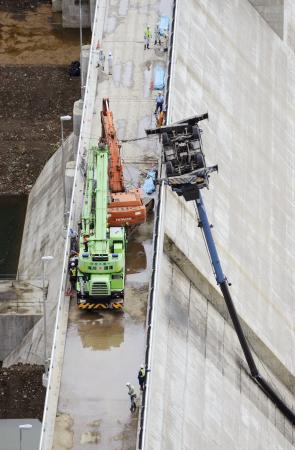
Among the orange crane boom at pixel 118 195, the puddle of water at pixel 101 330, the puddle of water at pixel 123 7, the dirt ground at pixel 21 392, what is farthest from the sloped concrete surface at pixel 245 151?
the dirt ground at pixel 21 392

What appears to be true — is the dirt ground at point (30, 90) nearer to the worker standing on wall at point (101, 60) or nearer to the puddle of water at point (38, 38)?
the puddle of water at point (38, 38)

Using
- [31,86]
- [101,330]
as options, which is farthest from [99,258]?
[31,86]

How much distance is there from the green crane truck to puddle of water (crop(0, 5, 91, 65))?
5633 cm

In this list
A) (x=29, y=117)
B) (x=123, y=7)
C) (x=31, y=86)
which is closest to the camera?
(x=123, y=7)

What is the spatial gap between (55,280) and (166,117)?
42.4 feet

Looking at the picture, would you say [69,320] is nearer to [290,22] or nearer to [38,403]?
[38,403]

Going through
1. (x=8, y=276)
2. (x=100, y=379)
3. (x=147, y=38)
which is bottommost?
(x=100, y=379)

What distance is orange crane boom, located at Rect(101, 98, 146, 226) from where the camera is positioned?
72625 millimetres

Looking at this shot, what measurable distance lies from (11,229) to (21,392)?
910 inches

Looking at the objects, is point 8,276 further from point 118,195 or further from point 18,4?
point 18,4

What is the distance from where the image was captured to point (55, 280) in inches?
3366

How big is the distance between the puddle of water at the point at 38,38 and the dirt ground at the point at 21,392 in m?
50.1

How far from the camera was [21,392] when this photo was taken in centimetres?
7975

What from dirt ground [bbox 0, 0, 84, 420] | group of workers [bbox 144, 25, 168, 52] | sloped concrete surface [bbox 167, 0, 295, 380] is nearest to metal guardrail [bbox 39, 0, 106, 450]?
sloped concrete surface [bbox 167, 0, 295, 380]
